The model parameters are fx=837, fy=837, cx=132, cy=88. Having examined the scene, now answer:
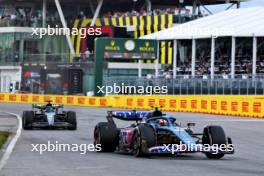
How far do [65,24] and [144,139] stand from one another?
7061cm

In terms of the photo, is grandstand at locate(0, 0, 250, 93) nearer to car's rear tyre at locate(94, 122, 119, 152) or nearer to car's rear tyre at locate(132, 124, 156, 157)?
car's rear tyre at locate(94, 122, 119, 152)

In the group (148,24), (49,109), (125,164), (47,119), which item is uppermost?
(148,24)

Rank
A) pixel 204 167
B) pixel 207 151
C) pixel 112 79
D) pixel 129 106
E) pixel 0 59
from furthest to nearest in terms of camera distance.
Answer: pixel 0 59 < pixel 112 79 < pixel 129 106 < pixel 207 151 < pixel 204 167

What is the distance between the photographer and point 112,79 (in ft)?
198

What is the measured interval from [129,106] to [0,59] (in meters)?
36.6

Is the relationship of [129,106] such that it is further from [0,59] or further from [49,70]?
[0,59]

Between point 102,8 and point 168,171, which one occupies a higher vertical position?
point 102,8

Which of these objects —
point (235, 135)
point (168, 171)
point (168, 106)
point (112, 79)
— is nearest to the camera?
point (168, 171)

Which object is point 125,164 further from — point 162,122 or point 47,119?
point 47,119

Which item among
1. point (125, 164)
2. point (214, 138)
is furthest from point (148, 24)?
point (125, 164)

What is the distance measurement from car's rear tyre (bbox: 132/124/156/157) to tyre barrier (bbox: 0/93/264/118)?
23.2 meters

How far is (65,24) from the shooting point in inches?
3378

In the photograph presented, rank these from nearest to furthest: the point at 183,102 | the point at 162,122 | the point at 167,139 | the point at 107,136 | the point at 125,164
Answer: the point at 125,164, the point at 167,139, the point at 162,122, the point at 107,136, the point at 183,102

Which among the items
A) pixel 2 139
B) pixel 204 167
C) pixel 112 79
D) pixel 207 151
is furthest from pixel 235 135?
pixel 112 79
